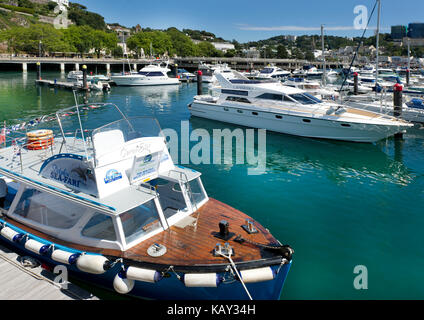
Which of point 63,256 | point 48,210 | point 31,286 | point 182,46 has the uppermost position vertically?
point 182,46

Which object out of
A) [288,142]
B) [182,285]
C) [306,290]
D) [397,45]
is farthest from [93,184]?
[397,45]

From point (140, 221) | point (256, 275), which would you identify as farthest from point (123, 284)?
point (256, 275)

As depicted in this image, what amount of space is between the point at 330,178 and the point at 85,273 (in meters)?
11.9

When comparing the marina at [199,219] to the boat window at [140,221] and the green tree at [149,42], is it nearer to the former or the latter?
the boat window at [140,221]

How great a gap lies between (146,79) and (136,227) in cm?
5194

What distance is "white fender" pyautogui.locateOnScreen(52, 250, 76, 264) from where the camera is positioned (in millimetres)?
6914

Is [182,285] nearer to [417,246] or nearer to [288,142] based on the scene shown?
[417,246]

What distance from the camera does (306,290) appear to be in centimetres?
791

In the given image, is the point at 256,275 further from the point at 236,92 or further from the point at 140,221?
the point at 236,92

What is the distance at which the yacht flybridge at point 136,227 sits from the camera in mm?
6379

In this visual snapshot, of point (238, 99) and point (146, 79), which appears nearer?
point (238, 99)

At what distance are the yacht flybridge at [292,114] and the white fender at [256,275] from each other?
16728 mm

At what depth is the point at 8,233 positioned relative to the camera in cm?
791

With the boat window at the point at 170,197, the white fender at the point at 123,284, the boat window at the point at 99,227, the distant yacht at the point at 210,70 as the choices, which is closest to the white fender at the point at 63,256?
the boat window at the point at 99,227
